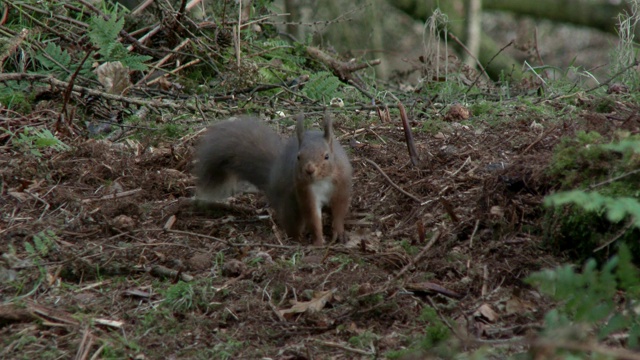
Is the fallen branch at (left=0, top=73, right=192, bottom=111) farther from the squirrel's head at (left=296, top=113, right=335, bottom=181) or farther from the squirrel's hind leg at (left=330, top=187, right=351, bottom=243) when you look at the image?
the squirrel's hind leg at (left=330, top=187, right=351, bottom=243)

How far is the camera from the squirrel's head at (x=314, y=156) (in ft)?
12.0

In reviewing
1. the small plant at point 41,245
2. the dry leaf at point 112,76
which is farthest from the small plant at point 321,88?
the small plant at point 41,245

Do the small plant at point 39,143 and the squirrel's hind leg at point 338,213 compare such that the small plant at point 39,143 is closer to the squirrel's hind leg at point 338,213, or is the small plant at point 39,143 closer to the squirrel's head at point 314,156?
the squirrel's head at point 314,156

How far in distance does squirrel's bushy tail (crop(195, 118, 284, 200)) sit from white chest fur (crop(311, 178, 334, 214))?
0.34 metres

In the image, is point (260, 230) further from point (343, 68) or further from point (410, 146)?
point (343, 68)

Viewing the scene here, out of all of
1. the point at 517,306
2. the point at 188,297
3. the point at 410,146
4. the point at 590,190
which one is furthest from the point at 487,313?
the point at 410,146

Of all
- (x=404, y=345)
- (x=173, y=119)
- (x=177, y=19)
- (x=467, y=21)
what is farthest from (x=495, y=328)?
(x=467, y=21)

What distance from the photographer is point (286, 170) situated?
3.86 meters

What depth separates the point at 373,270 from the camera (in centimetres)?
301

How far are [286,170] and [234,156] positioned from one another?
37cm

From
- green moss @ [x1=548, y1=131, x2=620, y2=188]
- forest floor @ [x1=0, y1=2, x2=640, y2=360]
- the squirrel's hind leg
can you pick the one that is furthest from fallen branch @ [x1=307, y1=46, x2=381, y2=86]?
green moss @ [x1=548, y1=131, x2=620, y2=188]

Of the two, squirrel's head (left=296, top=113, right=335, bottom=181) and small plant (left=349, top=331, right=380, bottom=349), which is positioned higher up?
squirrel's head (left=296, top=113, right=335, bottom=181)

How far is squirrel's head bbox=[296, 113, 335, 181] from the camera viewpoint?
3662mm

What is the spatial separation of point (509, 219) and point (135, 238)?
1.59 metres
